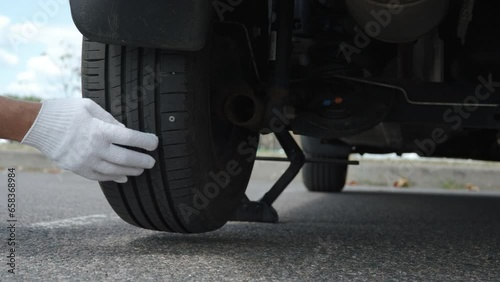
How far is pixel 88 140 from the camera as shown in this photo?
5.73 feet

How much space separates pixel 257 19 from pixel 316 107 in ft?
1.25

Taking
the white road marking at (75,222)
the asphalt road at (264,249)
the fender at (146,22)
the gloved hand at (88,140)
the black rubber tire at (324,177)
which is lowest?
the black rubber tire at (324,177)

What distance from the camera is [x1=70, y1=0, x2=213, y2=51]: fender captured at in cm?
162

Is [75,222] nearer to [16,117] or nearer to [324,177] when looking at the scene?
[16,117]

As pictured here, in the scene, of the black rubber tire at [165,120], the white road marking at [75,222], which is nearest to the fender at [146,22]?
the black rubber tire at [165,120]

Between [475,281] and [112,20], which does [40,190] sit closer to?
[112,20]

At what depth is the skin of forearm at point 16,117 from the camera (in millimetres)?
1761

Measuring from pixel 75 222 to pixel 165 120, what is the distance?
3.80 ft

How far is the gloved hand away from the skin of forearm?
0.07ft

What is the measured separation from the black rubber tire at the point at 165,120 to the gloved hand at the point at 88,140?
1.9 inches

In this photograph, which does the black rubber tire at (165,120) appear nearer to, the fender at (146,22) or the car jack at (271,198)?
the fender at (146,22)

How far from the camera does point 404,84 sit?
213 centimetres

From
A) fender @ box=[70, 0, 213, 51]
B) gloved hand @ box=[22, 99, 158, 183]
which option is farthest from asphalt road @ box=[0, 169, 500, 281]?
fender @ box=[70, 0, 213, 51]

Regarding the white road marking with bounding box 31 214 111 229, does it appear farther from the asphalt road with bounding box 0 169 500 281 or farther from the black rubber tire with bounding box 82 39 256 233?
the black rubber tire with bounding box 82 39 256 233
